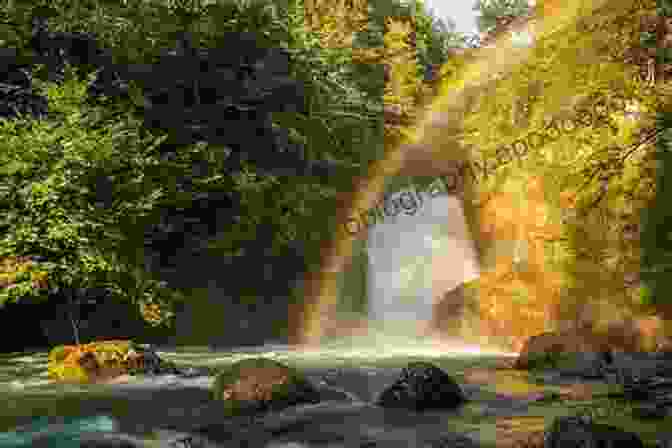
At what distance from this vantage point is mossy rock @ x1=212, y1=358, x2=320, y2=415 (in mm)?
8250

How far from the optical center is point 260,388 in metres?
8.41

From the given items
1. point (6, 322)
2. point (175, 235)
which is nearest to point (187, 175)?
point (175, 235)

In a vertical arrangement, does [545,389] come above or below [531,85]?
below

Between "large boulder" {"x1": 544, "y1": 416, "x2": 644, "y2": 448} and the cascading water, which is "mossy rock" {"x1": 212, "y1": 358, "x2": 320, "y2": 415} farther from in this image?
the cascading water

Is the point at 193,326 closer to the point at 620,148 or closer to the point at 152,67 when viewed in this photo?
the point at 152,67

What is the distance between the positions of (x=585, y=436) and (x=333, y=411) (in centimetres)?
346

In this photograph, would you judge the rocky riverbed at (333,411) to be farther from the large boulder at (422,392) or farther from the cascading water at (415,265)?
the cascading water at (415,265)

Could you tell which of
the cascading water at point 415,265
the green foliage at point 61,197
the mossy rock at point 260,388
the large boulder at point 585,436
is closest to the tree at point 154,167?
the green foliage at point 61,197

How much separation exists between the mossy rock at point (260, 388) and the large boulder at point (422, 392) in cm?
104

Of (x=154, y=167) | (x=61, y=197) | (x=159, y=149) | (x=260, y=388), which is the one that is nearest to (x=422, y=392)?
(x=260, y=388)

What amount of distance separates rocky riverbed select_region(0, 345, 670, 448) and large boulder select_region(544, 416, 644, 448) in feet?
1.35

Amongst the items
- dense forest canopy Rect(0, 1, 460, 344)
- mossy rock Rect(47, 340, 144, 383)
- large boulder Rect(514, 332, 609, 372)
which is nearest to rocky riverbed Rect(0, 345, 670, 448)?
mossy rock Rect(47, 340, 144, 383)

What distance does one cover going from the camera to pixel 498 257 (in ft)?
72.5

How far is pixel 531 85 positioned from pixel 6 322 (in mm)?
13792
